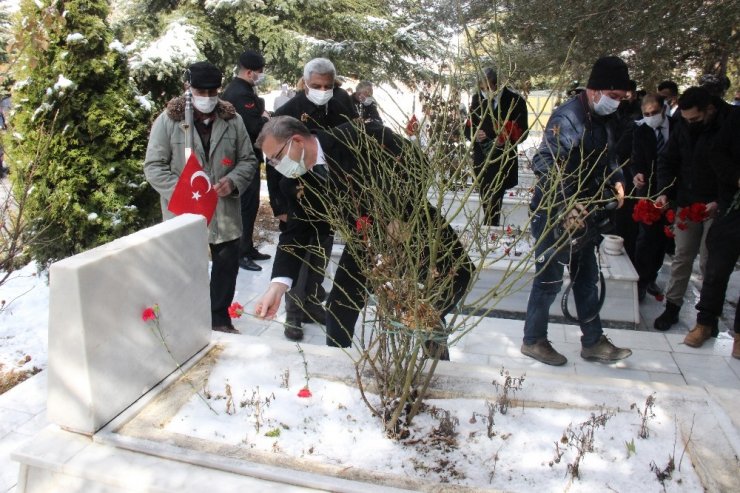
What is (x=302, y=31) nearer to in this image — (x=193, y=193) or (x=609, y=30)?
(x=609, y=30)

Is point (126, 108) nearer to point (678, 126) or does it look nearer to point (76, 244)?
point (76, 244)

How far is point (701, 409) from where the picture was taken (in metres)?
2.37

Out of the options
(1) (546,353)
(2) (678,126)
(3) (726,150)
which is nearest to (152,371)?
(1) (546,353)

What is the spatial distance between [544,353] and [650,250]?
1.99m

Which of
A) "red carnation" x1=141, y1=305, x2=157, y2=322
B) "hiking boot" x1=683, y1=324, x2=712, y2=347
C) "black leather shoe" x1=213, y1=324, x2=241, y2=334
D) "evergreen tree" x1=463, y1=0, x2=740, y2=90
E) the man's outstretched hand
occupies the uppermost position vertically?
"evergreen tree" x1=463, y1=0, x2=740, y2=90

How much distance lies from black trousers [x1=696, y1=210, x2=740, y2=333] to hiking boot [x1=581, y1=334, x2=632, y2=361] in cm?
78

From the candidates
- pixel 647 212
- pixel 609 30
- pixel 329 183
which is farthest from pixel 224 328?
pixel 609 30

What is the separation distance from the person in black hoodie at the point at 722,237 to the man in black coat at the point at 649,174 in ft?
2.43

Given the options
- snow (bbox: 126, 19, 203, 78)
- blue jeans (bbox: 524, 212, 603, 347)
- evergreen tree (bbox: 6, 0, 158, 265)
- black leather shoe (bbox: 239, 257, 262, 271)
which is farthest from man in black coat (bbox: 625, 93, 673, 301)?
snow (bbox: 126, 19, 203, 78)

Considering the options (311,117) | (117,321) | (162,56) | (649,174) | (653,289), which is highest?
(162,56)

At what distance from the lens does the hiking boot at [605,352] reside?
397cm

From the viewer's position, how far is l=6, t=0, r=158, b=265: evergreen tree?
15.9ft

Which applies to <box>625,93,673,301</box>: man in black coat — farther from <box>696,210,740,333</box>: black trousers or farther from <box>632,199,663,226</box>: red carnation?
<box>696,210,740,333</box>: black trousers

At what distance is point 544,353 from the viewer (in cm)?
399
